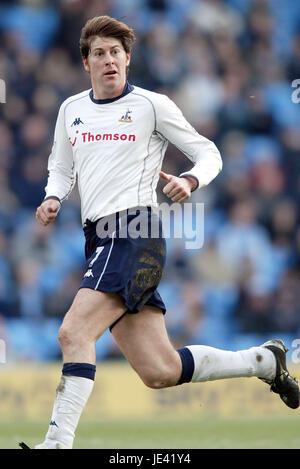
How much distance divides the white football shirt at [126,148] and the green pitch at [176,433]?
1.99 metres

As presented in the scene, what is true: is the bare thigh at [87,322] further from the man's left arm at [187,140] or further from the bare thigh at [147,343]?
the man's left arm at [187,140]

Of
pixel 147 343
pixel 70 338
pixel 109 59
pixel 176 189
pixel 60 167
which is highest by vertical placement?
pixel 109 59

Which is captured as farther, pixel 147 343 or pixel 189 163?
pixel 189 163

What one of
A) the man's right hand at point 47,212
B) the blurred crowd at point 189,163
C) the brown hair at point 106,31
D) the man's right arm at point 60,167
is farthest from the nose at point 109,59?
the blurred crowd at point 189,163

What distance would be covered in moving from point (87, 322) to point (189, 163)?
678 centimetres

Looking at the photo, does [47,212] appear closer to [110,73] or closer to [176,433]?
[110,73]

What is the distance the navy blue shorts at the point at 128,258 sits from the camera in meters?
4.61

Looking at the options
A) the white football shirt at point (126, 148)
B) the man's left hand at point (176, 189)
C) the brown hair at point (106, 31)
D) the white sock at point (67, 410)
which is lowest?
the white sock at point (67, 410)

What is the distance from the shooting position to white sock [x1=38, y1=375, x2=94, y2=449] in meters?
4.33

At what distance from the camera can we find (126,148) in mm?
4938

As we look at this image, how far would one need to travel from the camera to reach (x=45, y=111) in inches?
450

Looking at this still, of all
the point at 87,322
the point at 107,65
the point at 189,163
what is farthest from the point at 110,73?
the point at 189,163

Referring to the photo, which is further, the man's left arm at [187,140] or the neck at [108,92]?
the neck at [108,92]

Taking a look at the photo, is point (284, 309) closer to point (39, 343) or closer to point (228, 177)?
point (228, 177)
